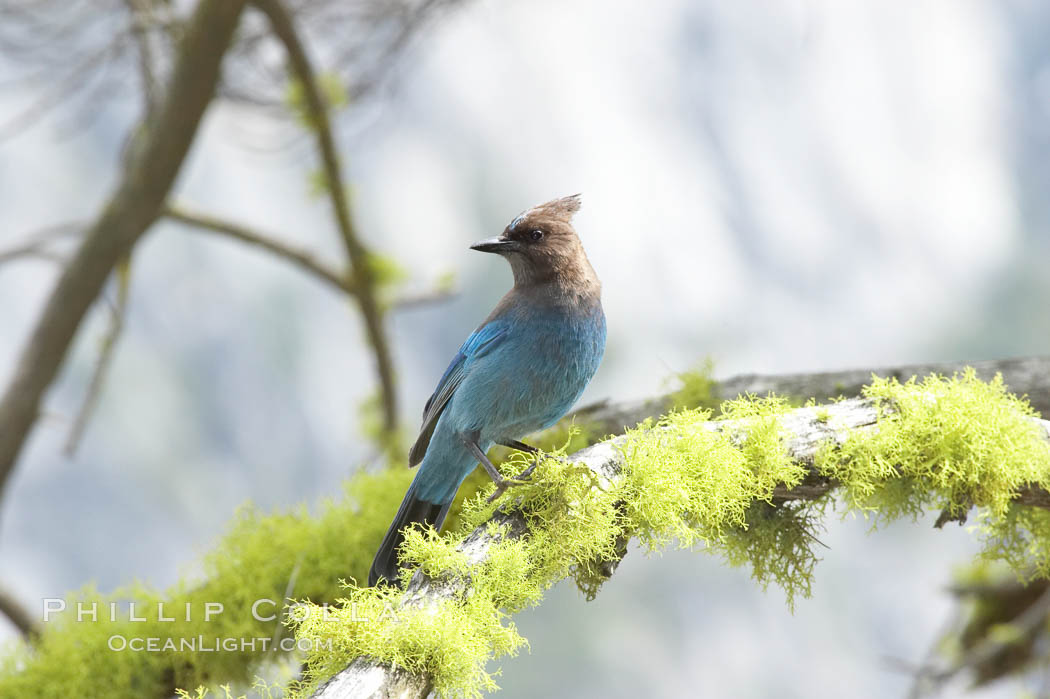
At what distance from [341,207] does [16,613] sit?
312cm

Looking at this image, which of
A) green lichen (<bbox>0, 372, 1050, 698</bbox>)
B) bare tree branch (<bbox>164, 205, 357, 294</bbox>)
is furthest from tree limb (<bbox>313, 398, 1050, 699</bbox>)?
bare tree branch (<bbox>164, 205, 357, 294</bbox>)

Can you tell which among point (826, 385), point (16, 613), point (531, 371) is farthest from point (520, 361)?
point (16, 613)

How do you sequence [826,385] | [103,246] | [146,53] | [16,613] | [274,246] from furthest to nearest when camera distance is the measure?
[274,246]
[16,613]
[146,53]
[103,246]
[826,385]

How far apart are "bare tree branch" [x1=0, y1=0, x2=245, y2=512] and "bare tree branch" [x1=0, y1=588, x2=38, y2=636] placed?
26.8 inches

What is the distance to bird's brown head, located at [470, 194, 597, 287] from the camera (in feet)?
8.41

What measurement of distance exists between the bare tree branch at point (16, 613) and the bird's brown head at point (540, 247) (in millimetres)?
4361

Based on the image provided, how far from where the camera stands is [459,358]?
8.88 feet

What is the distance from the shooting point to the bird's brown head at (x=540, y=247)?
101 inches

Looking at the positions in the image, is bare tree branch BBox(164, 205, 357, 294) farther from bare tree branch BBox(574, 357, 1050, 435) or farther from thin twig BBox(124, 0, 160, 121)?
bare tree branch BBox(574, 357, 1050, 435)

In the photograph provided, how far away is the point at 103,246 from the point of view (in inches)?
200

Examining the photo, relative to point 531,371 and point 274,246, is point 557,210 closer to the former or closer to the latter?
point 531,371

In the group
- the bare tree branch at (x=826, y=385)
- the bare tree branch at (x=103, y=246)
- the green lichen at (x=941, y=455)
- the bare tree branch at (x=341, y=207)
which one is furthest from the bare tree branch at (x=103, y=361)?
the green lichen at (x=941, y=455)

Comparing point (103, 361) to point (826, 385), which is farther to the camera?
point (103, 361)

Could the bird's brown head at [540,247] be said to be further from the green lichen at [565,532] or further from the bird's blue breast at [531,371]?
the green lichen at [565,532]
